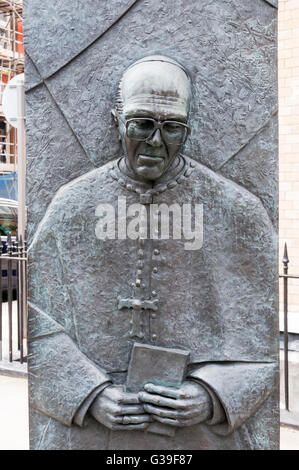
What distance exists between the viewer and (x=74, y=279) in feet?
6.49

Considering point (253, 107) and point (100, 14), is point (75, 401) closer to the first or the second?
point (253, 107)

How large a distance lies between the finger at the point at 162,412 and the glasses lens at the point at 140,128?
3.30 ft

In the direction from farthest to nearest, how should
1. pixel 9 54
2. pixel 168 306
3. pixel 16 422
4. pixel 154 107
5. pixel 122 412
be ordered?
pixel 9 54 < pixel 16 422 < pixel 168 306 < pixel 122 412 < pixel 154 107

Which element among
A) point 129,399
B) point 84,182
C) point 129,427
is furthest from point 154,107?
point 129,427

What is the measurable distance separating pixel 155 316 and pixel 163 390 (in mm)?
284

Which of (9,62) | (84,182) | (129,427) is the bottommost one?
(129,427)

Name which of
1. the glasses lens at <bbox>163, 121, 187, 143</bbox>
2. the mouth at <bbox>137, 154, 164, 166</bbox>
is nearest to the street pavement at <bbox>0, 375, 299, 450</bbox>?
the mouth at <bbox>137, 154, 164, 166</bbox>

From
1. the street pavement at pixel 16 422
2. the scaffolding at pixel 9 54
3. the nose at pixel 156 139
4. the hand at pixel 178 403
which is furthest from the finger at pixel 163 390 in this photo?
the scaffolding at pixel 9 54

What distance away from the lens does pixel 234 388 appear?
6.07 ft

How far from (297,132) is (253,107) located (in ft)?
17.0

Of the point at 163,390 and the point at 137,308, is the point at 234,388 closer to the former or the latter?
the point at 163,390

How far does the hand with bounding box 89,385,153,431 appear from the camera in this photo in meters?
1.83

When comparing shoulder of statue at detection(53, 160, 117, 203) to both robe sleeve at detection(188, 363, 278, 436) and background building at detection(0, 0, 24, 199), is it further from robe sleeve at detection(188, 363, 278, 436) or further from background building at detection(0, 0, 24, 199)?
background building at detection(0, 0, 24, 199)

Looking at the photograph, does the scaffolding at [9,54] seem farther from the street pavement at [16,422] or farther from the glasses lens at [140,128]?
the glasses lens at [140,128]
